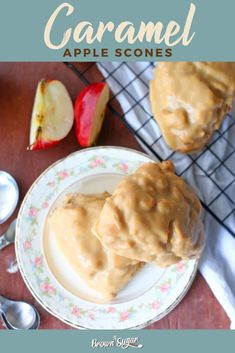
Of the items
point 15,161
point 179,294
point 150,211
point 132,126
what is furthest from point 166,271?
point 15,161

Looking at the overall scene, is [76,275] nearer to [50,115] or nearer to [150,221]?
[150,221]

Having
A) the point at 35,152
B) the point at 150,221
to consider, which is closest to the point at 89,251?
the point at 150,221

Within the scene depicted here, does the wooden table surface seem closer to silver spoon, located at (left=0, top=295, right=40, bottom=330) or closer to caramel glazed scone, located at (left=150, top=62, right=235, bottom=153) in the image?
silver spoon, located at (left=0, top=295, right=40, bottom=330)

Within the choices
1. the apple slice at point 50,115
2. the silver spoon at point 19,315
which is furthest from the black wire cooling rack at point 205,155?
the silver spoon at point 19,315

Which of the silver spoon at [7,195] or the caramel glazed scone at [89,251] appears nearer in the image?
the caramel glazed scone at [89,251]

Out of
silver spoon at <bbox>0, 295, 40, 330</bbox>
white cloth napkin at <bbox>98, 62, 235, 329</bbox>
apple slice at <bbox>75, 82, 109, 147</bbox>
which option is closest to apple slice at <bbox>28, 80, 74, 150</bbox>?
apple slice at <bbox>75, 82, 109, 147</bbox>

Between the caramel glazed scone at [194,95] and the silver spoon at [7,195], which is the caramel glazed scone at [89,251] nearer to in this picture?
the silver spoon at [7,195]
